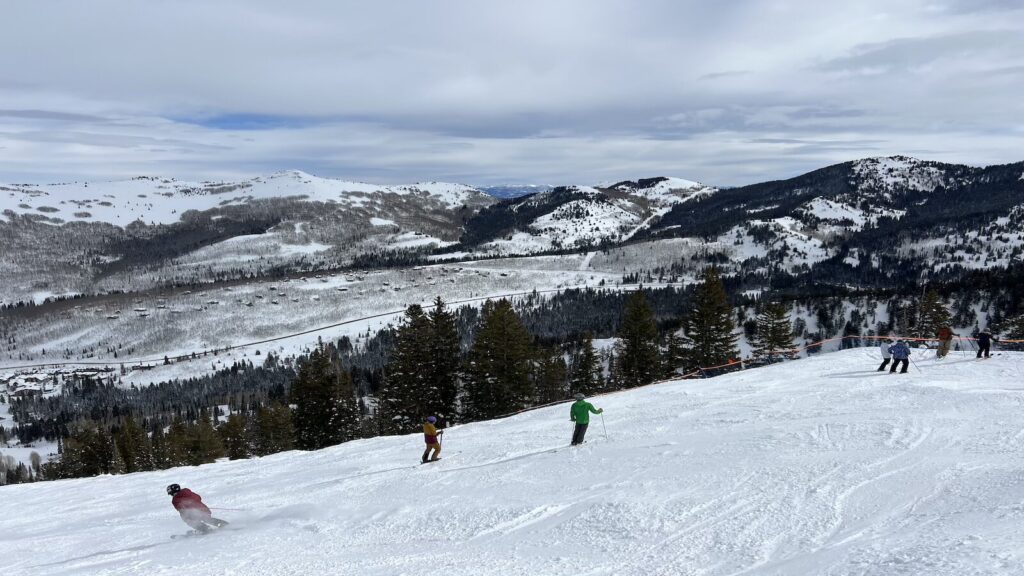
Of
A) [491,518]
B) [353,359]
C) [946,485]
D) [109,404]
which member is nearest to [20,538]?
[491,518]

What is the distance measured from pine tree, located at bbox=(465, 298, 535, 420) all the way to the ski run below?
19.4 m

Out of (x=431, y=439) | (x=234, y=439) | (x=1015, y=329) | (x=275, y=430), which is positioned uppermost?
(x=431, y=439)

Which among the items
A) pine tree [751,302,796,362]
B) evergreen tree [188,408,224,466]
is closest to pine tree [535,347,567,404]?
pine tree [751,302,796,362]

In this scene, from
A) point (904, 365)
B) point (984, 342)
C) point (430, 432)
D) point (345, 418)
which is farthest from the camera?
point (345, 418)

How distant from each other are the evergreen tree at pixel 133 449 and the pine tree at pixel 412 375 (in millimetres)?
35027

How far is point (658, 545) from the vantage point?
9.41 meters

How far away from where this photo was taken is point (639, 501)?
37.9 ft

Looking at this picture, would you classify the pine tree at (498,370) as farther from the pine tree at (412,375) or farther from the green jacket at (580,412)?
the green jacket at (580,412)

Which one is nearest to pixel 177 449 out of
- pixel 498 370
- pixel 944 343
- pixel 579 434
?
pixel 498 370

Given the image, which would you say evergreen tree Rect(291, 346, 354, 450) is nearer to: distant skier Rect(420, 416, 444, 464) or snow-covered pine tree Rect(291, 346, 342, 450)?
snow-covered pine tree Rect(291, 346, 342, 450)

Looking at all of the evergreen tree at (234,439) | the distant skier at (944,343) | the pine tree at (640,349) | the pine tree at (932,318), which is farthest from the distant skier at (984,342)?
the evergreen tree at (234,439)

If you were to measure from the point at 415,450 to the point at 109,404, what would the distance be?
192 metres

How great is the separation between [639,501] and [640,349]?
39.7 meters

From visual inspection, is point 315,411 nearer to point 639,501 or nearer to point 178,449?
point 178,449
